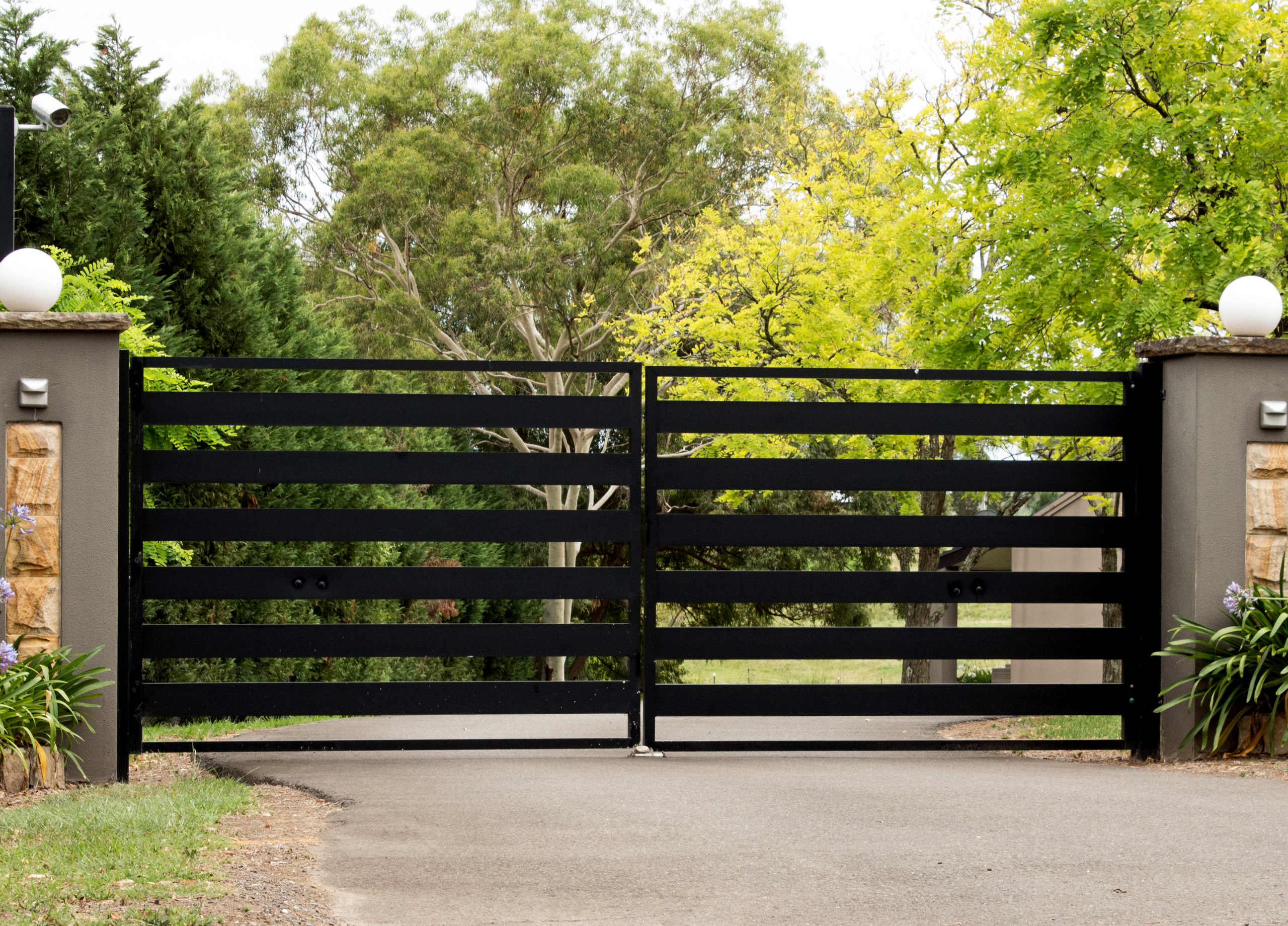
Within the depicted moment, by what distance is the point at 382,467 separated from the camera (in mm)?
6148

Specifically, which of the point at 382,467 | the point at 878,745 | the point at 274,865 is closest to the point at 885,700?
the point at 878,745

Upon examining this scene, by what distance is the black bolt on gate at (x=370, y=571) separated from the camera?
591 cm

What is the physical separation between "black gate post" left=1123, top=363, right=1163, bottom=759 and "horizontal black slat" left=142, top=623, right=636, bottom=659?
264 centimetres

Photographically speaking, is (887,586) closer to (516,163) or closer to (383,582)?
(383,582)

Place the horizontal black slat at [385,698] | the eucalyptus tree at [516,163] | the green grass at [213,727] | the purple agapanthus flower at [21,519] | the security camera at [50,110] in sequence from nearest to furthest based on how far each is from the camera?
1. the purple agapanthus flower at [21,519]
2. the horizontal black slat at [385,698]
3. the security camera at [50,110]
4. the green grass at [213,727]
5. the eucalyptus tree at [516,163]

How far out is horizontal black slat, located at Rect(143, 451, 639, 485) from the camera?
5965 mm

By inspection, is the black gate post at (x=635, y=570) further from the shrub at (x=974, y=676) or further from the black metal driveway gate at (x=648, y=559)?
the shrub at (x=974, y=676)

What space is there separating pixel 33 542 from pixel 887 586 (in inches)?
164

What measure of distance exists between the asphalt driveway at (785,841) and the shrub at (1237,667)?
0.46 m

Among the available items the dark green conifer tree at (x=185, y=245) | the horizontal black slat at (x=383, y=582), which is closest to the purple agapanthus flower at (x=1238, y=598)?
the horizontal black slat at (x=383, y=582)

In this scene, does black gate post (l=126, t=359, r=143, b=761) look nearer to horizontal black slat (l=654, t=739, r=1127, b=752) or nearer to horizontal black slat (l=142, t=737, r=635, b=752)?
horizontal black slat (l=142, t=737, r=635, b=752)

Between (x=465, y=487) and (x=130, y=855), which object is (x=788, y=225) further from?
(x=130, y=855)

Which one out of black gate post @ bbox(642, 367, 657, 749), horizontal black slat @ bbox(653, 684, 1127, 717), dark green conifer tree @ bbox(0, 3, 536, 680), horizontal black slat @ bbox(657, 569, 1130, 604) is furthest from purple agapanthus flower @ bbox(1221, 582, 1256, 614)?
dark green conifer tree @ bbox(0, 3, 536, 680)

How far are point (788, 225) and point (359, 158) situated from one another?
1325cm
